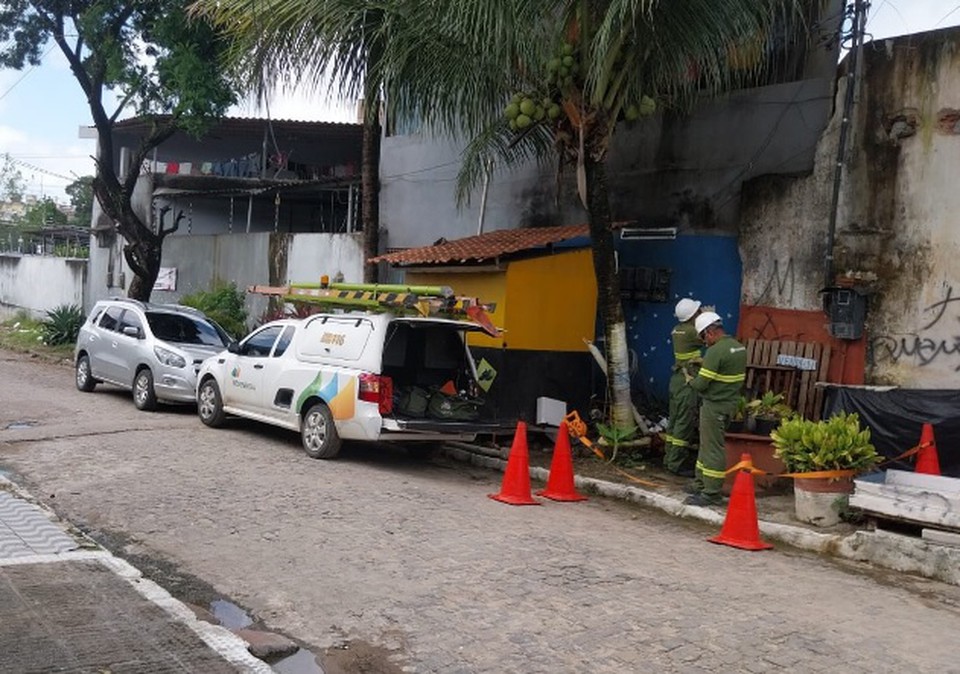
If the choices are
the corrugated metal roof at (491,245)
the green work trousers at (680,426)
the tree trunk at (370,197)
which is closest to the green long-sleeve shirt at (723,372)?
the green work trousers at (680,426)

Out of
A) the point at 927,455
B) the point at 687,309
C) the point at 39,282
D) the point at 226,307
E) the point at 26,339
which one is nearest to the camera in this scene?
the point at 927,455

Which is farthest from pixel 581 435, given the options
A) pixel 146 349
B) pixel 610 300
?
pixel 146 349

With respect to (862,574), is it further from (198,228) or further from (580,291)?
(198,228)

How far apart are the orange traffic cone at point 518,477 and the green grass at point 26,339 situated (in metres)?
18.0

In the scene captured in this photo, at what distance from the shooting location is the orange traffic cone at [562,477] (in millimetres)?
9555

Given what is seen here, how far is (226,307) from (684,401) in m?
13.5

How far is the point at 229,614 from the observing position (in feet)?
19.4

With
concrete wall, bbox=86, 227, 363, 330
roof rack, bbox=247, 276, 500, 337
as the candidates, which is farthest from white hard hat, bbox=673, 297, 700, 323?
concrete wall, bbox=86, 227, 363, 330

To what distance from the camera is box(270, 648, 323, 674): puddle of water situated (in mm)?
5105

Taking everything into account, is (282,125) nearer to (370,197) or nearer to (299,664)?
(370,197)

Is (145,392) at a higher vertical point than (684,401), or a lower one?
lower

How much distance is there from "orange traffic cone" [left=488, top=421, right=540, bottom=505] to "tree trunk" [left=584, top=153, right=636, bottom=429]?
2.46 meters

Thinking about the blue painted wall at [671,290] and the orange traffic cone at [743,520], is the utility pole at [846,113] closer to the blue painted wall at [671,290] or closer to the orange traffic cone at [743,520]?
the blue painted wall at [671,290]

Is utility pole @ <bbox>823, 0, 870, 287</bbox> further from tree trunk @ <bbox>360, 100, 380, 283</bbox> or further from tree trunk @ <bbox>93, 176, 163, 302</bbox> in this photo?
tree trunk @ <bbox>93, 176, 163, 302</bbox>
